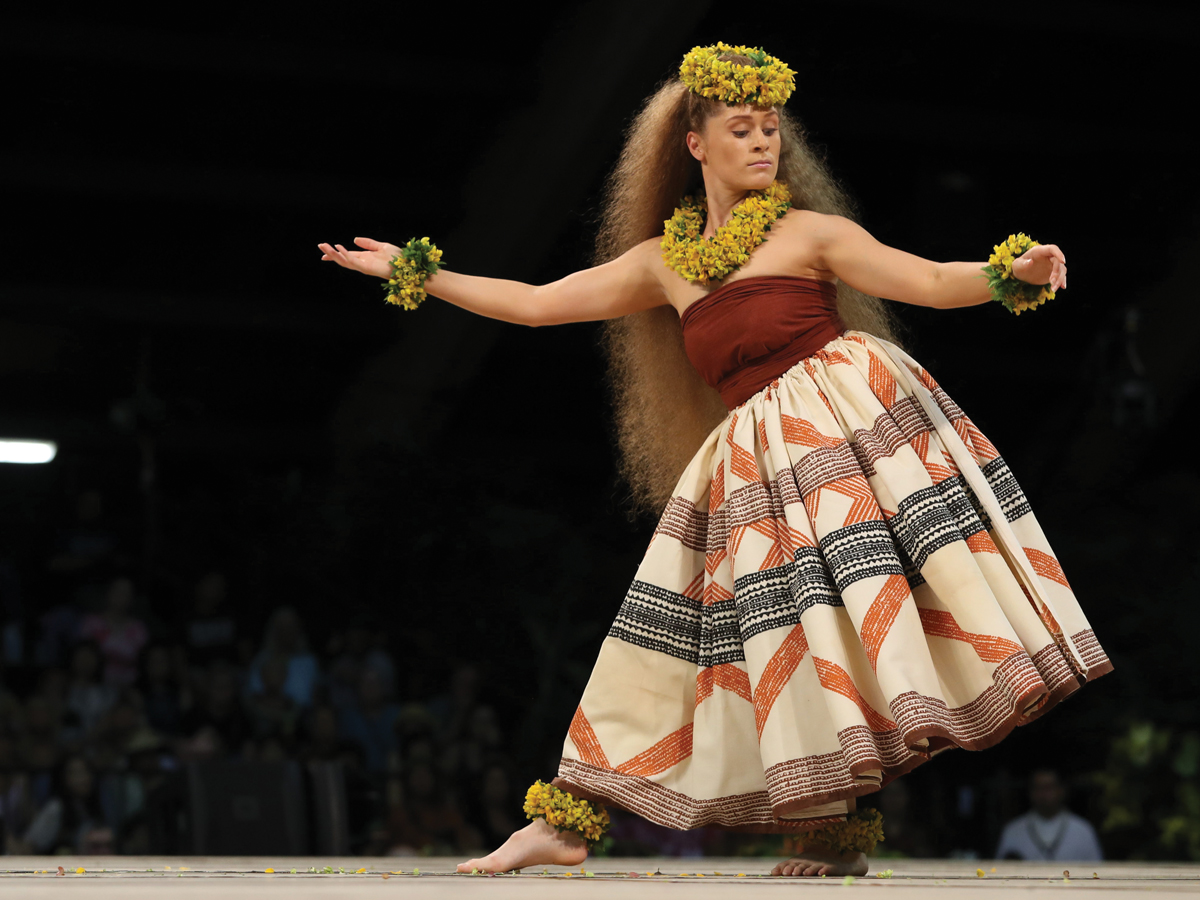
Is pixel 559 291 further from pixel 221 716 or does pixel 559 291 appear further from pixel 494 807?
pixel 221 716

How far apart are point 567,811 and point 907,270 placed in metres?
1.02

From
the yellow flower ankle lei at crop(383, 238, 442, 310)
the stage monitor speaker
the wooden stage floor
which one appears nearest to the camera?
the wooden stage floor

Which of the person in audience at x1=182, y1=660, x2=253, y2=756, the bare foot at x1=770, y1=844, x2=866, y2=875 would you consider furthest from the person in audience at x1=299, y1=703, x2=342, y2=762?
the bare foot at x1=770, y1=844, x2=866, y2=875

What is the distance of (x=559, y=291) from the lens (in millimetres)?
2391

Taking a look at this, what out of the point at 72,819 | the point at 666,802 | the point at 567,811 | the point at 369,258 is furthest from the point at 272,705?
the point at 666,802

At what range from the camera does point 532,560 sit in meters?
4.57

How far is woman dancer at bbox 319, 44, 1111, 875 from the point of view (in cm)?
192

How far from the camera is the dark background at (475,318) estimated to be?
4125 millimetres

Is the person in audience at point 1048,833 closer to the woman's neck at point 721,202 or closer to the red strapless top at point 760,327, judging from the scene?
the red strapless top at point 760,327

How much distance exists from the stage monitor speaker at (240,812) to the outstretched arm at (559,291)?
1.64 metres

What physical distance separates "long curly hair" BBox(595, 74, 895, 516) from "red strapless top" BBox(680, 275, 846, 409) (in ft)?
0.82

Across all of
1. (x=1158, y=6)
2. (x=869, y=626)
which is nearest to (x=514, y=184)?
(x=1158, y=6)

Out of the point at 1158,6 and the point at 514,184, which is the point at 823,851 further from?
the point at 1158,6

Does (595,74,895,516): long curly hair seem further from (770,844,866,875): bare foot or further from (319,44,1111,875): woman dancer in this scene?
(770,844,866,875): bare foot
